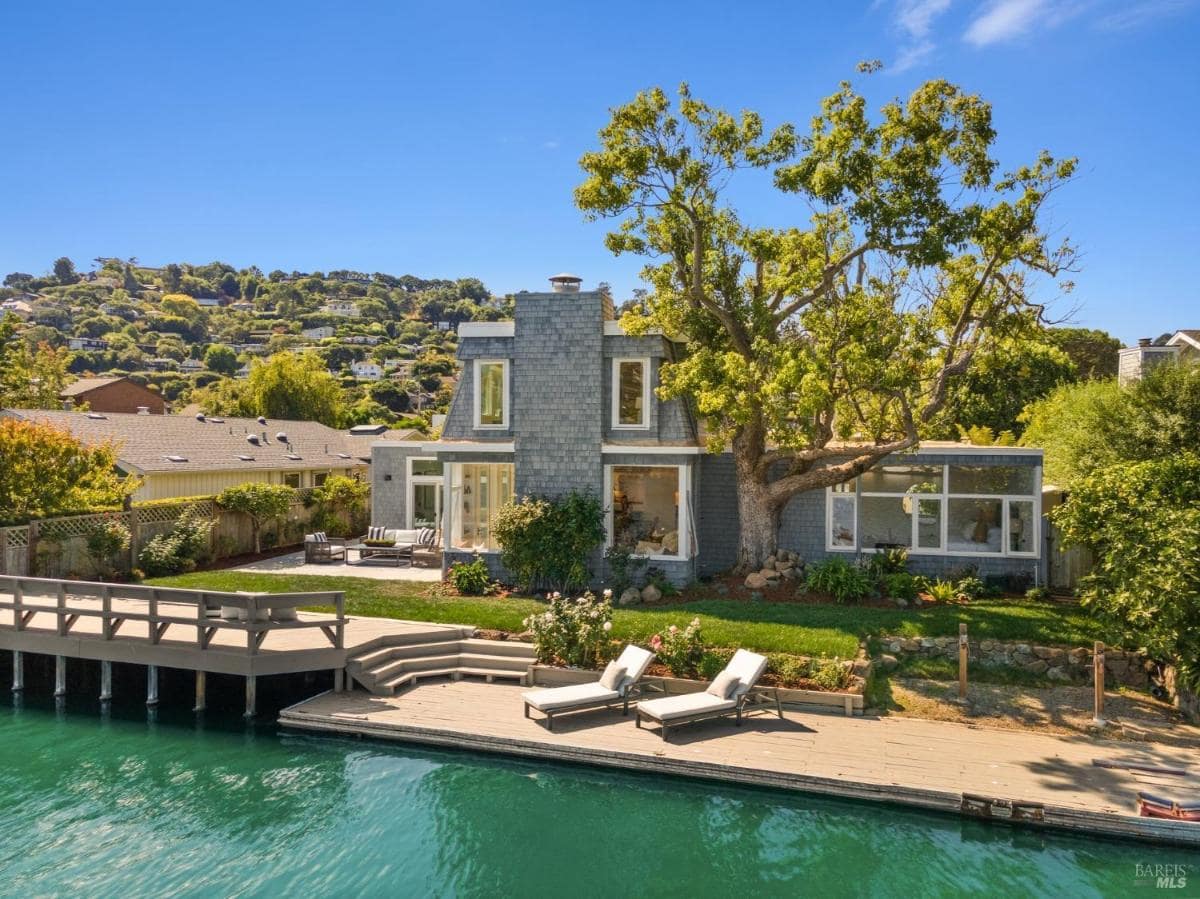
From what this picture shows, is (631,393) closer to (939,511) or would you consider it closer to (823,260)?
(823,260)

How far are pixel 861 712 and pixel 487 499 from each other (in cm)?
980

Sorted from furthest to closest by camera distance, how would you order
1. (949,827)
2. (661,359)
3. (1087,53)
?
(661,359), (1087,53), (949,827)

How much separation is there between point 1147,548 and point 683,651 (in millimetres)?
6717

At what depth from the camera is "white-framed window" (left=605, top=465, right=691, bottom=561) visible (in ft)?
52.9

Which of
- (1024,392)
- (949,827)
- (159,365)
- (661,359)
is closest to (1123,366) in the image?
(1024,392)

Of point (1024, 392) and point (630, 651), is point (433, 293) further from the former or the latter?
point (630, 651)

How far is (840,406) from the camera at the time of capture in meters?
17.0

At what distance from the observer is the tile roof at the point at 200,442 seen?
21.4m

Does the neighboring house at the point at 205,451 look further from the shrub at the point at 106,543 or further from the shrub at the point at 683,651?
the shrub at the point at 683,651

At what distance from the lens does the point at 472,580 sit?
52.5 ft

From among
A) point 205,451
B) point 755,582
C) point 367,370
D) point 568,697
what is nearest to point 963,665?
point 755,582

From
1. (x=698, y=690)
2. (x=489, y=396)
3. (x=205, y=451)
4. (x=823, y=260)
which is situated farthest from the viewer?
(x=205, y=451)

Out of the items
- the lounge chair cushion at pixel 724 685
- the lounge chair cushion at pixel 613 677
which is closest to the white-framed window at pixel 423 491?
the lounge chair cushion at pixel 613 677

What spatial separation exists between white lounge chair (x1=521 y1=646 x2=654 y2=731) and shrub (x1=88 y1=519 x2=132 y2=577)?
11448 mm
